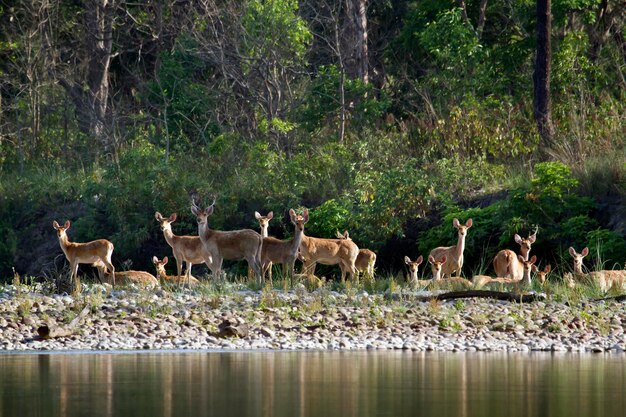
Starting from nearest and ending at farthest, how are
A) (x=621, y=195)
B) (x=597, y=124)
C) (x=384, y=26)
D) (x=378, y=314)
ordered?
1. (x=378, y=314)
2. (x=621, y=195)
3. (x=597, y=124)
4. (x=384, y=26)

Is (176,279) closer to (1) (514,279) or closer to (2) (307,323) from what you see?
(1) (514,279)

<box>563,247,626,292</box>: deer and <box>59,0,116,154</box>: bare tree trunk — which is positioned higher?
<box>59,0,116,154</box>: bare tree trunk

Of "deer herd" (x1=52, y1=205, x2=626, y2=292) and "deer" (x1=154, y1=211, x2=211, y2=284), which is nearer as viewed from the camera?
"deer herd" (x1=52, y1=205, x2=626, y2=292)

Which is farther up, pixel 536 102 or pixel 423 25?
pixel 423 25

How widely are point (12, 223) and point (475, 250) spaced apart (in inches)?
495

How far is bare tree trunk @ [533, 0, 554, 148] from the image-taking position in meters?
30.5

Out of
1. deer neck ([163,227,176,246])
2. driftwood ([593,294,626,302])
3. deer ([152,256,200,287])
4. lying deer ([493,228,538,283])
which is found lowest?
driftwood ([593,294,626,302])

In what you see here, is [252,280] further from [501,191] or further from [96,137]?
[96,137]

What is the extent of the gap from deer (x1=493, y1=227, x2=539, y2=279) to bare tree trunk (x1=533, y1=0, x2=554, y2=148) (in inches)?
255

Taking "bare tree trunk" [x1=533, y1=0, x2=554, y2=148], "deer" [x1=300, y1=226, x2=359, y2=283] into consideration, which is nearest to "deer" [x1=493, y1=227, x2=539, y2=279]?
"deer" [x1=300, y1=226, x2=359, y2=283]

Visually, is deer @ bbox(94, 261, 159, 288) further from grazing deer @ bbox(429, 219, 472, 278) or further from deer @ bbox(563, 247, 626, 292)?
deer @ bbox(563, 247, 626, 292)

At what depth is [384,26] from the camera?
4131 centimetres

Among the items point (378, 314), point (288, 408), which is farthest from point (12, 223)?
point (288, 408)

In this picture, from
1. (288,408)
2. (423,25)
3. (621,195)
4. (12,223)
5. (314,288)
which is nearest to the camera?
(288,408)
